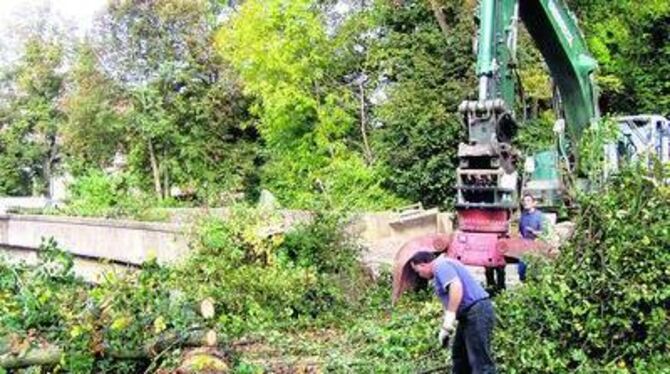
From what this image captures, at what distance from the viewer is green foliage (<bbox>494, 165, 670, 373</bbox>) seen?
6.19 metres

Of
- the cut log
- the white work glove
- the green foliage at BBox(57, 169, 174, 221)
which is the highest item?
the green foliage at BBox(57, 169, 174, 221)

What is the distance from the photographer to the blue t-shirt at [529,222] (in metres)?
9.05

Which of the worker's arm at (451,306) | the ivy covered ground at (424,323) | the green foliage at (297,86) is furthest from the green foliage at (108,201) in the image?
the worker's arm at (451,306)

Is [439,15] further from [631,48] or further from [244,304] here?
[244,304]

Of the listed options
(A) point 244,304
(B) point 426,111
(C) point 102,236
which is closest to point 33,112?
(B) point 426,111

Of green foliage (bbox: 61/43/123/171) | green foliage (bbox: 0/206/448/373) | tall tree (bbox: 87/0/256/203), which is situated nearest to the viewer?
green foliage (bbox: 0/206/448/373)

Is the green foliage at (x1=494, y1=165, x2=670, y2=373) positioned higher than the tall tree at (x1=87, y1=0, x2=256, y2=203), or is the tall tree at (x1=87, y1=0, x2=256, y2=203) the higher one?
the tall tree at (x1=87, y1=0, x2=256, y2=203)

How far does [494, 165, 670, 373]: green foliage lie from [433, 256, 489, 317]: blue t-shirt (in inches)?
36.5

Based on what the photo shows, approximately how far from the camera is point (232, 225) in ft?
34.2

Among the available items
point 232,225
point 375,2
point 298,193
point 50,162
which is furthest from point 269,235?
point 50,162

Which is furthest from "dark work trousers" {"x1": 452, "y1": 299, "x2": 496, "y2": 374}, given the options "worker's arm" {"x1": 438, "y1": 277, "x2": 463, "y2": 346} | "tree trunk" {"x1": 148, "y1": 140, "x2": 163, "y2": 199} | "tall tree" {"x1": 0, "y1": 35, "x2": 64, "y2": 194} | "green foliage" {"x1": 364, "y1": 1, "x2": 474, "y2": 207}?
"tall tree" {"x1": 0, "y1": 35, "x2": 64, "y2": 194}

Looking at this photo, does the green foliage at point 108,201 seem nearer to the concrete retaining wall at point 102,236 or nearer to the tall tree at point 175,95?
the concrete retaining wall at point 102,236

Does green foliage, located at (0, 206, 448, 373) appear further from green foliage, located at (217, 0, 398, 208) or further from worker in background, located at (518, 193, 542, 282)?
green foliage, located at (217, 0, 398, 208)

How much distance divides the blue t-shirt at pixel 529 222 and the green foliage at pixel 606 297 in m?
→ 2.30
